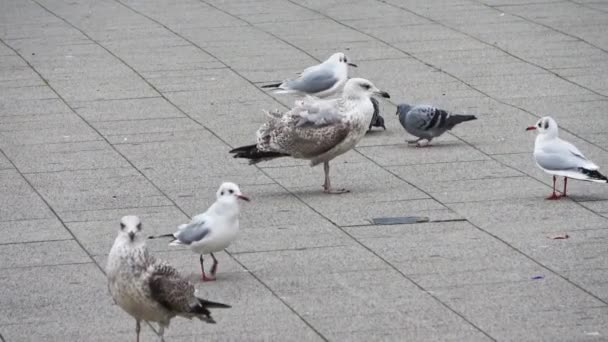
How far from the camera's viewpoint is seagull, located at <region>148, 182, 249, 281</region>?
878 centimetres

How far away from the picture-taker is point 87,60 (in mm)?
16453

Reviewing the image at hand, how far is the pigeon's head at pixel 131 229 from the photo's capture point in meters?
7.43

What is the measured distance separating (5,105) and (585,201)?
21.6 ft

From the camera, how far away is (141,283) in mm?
7434

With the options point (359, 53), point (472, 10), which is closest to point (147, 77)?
point (359, 53)

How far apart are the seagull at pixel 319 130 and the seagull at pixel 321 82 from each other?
73.1 inches

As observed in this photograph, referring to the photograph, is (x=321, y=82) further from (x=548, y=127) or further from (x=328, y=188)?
(x=548, y=127)

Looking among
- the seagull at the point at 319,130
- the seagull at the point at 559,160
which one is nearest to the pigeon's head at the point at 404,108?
the seagull at the point at 319,130

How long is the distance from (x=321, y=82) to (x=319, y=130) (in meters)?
2.25

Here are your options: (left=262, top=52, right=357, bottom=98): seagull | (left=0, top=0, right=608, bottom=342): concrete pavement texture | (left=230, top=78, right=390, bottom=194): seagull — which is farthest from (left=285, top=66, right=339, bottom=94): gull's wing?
(left=230, top=78, right=390, bottom=194): seagull

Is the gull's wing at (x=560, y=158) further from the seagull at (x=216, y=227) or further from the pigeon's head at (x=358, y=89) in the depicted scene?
the seagull at (x=216, y=227)

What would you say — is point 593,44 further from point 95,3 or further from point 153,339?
point 153,339

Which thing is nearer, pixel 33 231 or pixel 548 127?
pixel 33 231

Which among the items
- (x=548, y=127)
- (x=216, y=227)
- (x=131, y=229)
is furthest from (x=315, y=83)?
(x=131, y=229)
